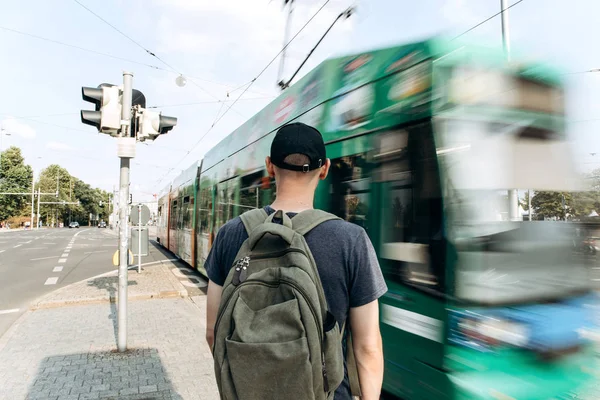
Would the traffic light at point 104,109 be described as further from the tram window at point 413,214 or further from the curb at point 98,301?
the curb at point 98,301

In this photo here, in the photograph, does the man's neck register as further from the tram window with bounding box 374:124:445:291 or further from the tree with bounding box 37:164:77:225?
the tree with bounding box 37:164:77:225

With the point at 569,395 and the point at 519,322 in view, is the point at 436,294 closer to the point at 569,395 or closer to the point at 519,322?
the point at 519,322

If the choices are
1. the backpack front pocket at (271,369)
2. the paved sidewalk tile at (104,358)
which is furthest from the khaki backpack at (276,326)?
the paved sidewalk tile at (104,358)

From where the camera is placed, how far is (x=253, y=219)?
1.48 metres

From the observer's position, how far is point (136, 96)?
5.71 metres

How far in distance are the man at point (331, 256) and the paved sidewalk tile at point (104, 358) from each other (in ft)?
9.72

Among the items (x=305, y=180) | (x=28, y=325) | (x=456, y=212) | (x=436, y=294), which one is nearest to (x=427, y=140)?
(x=456, y=212)

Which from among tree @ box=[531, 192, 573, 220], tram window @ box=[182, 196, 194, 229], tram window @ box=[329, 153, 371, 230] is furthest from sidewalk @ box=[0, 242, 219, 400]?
tram window @ box=[182, 196, 194, 229]

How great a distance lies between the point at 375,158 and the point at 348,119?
57 cm

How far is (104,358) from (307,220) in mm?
4761

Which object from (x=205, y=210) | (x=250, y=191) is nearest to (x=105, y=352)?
(x=250, y=191)

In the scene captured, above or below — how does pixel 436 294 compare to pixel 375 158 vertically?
below

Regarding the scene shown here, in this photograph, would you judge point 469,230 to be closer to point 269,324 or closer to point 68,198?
point 269,324

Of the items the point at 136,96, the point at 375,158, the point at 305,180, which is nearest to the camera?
the point at 305,180
